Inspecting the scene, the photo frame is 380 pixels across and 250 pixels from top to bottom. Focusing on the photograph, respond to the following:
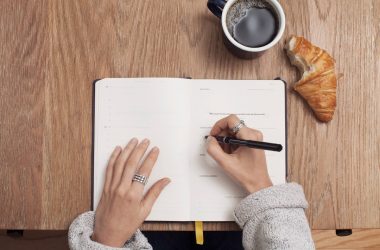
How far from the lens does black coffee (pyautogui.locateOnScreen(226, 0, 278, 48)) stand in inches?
24.2

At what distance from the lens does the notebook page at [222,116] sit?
0.67 metres

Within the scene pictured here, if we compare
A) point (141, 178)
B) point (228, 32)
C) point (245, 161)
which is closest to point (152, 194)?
point (141, 178)

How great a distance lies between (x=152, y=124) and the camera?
677 millimetres

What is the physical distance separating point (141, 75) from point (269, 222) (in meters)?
0.33

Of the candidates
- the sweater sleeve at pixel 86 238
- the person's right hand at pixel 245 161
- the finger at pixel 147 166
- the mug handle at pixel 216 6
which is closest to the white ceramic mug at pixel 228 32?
the mug handle at pixel 216 6

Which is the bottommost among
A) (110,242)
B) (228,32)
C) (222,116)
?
A: (110,242)

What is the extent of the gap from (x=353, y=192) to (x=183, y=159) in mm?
300

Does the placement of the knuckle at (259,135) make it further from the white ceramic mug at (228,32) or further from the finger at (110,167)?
the finger at (110,167)

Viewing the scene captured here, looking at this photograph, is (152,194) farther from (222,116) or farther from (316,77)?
(316,77)

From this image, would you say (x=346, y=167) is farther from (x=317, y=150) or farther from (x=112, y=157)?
(x=112, y=157)

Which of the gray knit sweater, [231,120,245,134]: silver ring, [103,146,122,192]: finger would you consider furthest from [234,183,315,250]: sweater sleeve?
[103,146,122,192]: finger

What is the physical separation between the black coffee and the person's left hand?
24cm

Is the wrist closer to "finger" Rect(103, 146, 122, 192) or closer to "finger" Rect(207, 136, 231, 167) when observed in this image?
"finger" Rect(103, 146, 122, 192)

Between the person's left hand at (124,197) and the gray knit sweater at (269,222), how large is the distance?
0.07ft
